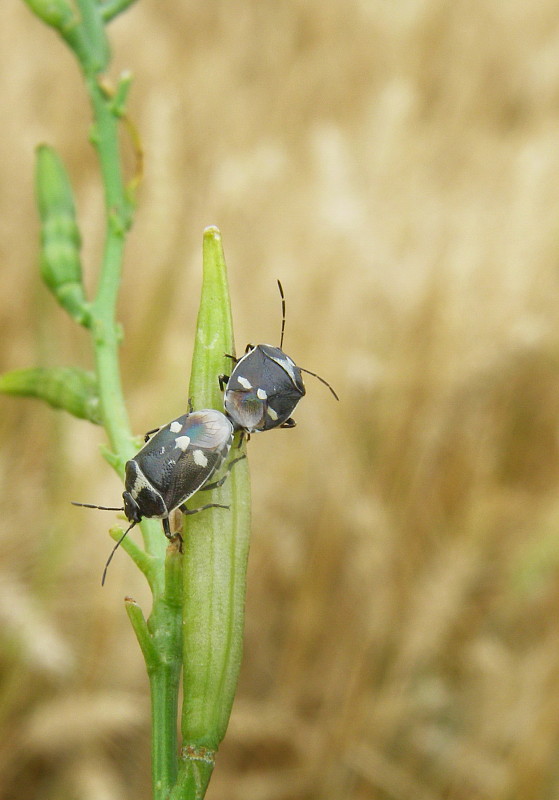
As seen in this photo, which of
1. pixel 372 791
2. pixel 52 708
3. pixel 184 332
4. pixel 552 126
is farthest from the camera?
pixel 552 126

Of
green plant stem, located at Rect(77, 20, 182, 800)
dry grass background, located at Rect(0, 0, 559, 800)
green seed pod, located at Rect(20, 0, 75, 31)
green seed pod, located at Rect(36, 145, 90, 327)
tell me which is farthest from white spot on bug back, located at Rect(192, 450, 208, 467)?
dry grass background, located at Rect(0, 0, 559, 800)

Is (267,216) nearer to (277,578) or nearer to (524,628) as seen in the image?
(277,578)

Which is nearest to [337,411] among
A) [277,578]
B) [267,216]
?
[277,578]

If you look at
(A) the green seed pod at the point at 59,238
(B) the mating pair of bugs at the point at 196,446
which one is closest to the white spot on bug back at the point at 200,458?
(B) the mating pair of bugs at the point at 196,446

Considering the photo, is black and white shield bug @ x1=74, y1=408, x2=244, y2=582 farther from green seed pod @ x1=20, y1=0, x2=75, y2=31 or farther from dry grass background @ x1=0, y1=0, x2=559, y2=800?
dry grass background @ x1=0, y1=0, x2=559, y2=800

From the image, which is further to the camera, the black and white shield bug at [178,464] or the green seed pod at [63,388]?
the green seed pod at [63,388]

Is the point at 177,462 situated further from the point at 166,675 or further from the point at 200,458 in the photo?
the point at 166,675

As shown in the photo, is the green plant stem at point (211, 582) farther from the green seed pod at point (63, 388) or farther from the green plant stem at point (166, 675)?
the green seed pod at point (63, 388)
